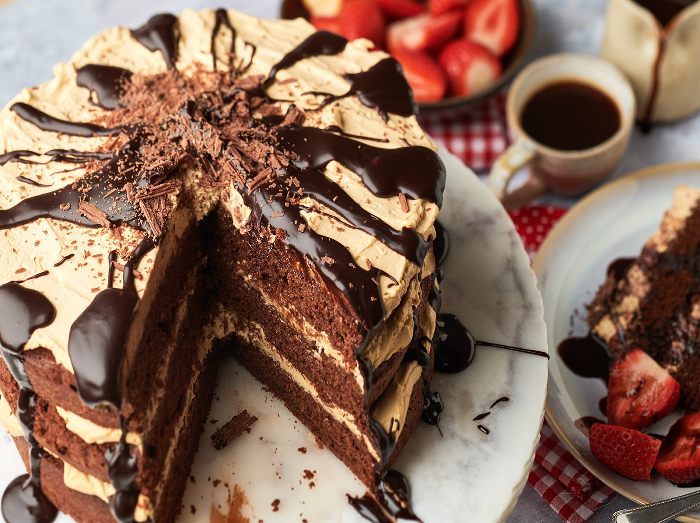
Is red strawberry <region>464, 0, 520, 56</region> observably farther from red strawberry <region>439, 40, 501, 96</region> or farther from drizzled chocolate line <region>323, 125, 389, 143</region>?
drizzled chocolate line <region>323, 125, 389, 143</region>

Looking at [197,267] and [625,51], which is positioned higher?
[197,267]

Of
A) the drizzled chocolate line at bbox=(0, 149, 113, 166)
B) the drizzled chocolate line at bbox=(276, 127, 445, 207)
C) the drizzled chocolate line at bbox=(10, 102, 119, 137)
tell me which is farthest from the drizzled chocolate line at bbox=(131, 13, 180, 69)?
the drizzled chocolate line at bbox=(276, 127, 445, 207)

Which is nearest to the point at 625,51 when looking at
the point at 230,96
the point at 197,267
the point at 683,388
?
the point at 683,388

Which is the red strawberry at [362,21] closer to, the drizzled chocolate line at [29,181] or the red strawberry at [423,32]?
the red strawberry at [423,32]

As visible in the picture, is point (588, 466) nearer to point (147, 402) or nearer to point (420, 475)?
point (420, 475)

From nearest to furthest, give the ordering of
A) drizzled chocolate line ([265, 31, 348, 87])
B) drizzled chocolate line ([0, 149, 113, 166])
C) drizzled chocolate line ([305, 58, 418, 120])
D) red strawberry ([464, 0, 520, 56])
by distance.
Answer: drizzled chocolate line ([0, 149, 113, 166]) < drizzled chocolate line ([305, 58, 418, 120]) < drizzled chocolate line ([265, 31, 348, 87]) < red strawberry ([464, 0, 520, 56])

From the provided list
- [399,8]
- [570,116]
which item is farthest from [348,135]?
[399,8]
